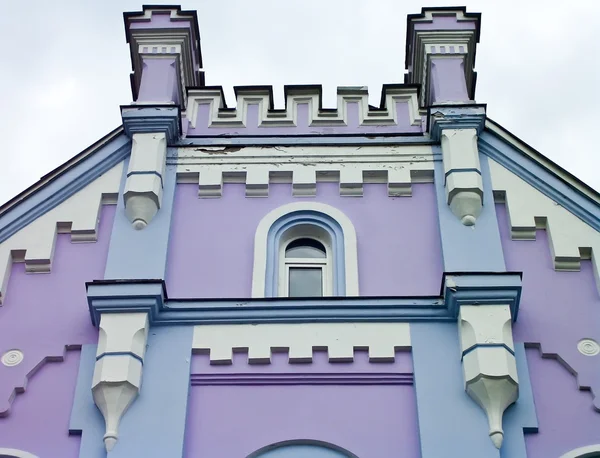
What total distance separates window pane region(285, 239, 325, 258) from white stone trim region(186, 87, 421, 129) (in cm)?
157

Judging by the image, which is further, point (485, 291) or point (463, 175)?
point (463, 175)

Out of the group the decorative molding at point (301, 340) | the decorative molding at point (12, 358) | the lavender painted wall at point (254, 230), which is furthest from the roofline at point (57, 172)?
the decorative molding at point (301, 340)

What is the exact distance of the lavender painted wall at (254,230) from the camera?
36.7 feet

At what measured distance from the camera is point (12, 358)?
1070 centimetres

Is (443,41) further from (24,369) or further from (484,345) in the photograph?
(24,369)

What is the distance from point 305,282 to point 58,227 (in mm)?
2517

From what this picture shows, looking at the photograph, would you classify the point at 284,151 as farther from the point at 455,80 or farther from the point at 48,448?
the point at 48,448

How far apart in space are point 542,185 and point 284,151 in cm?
266

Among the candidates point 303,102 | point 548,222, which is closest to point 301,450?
point 548,222

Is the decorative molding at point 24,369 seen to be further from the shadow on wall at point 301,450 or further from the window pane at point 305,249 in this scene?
the window pane at point 305,249

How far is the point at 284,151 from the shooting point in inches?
489

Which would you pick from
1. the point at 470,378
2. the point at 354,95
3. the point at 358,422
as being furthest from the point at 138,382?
the point at 354,95

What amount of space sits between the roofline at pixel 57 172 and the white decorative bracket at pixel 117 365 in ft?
6.64

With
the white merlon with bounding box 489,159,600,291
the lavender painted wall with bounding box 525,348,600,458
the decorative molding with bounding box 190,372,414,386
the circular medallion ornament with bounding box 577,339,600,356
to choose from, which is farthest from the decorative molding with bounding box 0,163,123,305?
the circular medallion ornament with bounding box 577,339,600,356
